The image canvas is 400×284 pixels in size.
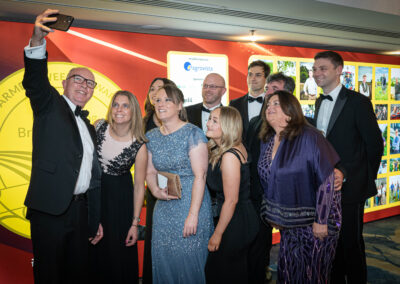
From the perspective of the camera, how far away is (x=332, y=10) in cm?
346

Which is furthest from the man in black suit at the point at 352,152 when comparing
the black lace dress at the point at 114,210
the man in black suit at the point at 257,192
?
the black lace dress at the point at 114,210

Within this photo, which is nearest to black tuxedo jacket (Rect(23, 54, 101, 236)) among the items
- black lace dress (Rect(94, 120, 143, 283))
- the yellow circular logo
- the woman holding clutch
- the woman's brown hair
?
black lace dress (Rect(94, 120, 143, 283))

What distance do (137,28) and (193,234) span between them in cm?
260

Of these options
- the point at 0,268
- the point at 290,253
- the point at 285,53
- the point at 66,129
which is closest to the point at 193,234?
the point at 290,253

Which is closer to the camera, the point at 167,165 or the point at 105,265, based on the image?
the point at 167,165

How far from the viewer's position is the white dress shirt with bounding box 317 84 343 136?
3.07m

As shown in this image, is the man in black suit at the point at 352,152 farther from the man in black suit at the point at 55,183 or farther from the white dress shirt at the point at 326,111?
the man in black suit at the point at 55,183

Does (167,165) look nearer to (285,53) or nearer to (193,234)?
(193,234)

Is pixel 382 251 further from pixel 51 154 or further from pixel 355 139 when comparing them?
pixel 51 154

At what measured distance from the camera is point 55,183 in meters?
2.21

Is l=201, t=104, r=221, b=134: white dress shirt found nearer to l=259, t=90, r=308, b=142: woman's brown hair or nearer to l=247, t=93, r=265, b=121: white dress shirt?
l=247, t=93, r=265, b=121: white dress shirt

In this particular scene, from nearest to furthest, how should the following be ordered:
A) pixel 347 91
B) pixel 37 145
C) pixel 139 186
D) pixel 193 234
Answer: pixel 37 145, pixel 193 234, pixel 139 186, pixel 347 91

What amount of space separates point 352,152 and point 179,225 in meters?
1.65

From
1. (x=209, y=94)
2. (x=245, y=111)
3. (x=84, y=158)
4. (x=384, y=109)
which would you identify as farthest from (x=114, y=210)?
(x=384, y=109)
